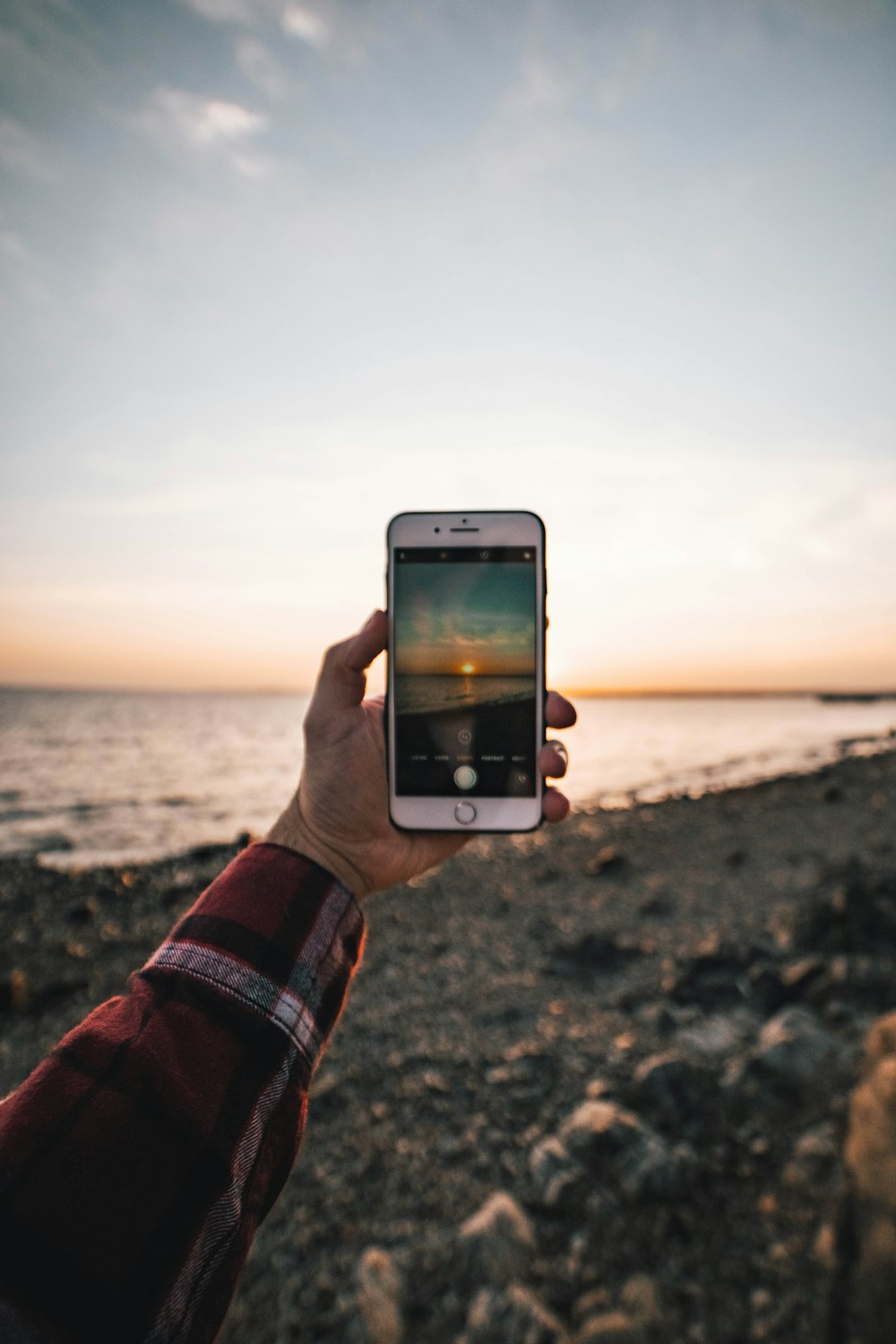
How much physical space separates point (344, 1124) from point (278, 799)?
66.1ft

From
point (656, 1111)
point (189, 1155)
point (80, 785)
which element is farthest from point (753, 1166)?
point (80, 785)

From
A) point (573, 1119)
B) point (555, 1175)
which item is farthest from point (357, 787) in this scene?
point (573, 1119)

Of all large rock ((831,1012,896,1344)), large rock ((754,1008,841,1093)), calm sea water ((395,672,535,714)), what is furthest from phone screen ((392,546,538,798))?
large rock ((754,1008,841,1093))

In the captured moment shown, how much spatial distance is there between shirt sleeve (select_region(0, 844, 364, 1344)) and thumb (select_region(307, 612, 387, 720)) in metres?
0.91

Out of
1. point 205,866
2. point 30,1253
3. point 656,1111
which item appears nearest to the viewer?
point 30,1253

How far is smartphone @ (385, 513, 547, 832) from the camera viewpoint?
274 cm

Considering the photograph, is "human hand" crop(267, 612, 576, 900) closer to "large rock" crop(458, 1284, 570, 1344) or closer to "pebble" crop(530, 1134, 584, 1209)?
"large rock" crop(458, 1284, 570, 1344)

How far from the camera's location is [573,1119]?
484 centimetres

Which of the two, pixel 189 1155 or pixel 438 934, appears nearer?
pixel 189 1155

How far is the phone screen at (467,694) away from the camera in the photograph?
2775mm

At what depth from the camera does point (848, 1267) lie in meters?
3.13

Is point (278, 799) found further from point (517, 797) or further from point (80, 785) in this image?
point (517, 797)

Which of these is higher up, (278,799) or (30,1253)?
(30,1253)

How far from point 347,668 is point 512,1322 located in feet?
11.3
